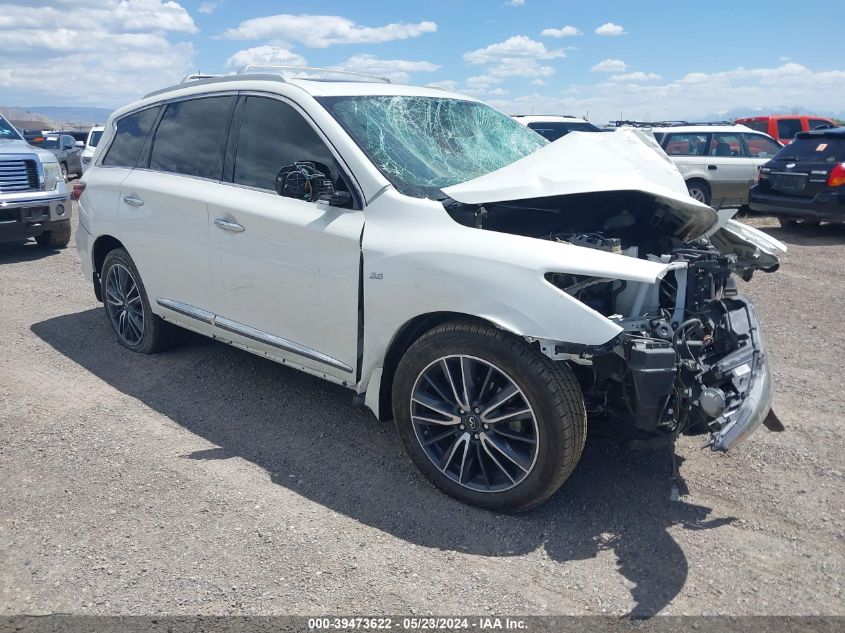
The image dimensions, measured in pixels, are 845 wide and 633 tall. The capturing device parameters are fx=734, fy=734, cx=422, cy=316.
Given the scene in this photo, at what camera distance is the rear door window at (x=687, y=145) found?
47.1 feet

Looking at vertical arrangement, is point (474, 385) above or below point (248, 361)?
above

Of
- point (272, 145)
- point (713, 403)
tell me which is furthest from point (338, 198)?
point (713, 403)

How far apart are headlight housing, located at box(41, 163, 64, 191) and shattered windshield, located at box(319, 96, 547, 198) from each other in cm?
733

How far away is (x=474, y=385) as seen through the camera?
355 centimetres

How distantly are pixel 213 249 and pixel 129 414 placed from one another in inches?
47.9

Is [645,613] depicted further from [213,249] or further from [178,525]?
[213,249]

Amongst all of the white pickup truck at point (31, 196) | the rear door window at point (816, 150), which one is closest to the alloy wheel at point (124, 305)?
the white pickup truck at point (31, 196)

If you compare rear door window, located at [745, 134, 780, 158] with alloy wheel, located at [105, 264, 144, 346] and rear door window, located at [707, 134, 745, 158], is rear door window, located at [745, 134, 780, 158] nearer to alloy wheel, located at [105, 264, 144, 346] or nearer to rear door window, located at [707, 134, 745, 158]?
Result: rear door window, located at [707, 134, 745, 158]

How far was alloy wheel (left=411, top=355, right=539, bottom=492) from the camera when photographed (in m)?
3.45

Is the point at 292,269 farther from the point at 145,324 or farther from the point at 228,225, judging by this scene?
the point at 145,324

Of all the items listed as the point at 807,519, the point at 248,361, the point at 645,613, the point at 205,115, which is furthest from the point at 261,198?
the point at 807,519

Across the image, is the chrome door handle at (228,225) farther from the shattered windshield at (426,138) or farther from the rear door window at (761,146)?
the rear door window at (761,146)

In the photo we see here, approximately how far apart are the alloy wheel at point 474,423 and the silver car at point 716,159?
39.2ft

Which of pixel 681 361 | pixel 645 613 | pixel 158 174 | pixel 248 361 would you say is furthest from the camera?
pixel 248 361
